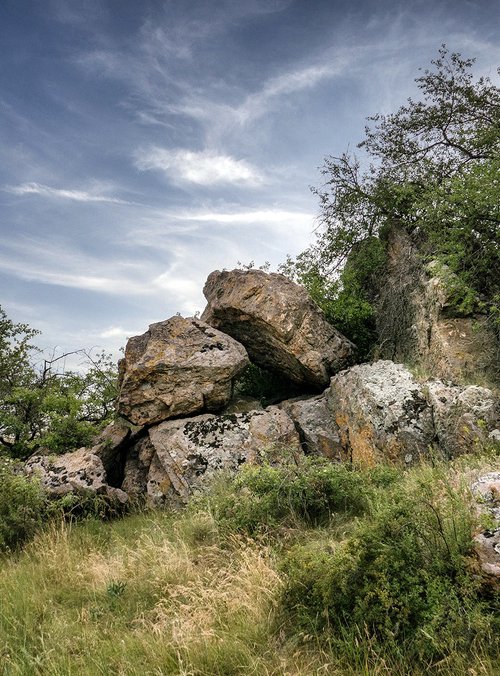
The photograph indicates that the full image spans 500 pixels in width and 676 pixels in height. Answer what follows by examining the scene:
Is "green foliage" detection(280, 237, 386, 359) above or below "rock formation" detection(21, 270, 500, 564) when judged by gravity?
above

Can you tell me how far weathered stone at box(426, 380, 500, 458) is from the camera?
830 centimetres

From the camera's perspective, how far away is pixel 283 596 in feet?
15.0

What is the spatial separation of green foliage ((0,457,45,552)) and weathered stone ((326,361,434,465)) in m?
6.18

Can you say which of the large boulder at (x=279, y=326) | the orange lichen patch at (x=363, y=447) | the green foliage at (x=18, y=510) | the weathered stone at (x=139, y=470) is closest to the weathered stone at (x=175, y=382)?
the weathered stone at (x=139, y=470)

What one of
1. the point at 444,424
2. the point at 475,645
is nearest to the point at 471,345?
the point at 444,424

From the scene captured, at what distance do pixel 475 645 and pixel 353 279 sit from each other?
39.1ft

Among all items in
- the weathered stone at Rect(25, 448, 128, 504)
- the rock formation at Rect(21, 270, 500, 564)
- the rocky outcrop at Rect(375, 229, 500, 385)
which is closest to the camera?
the rock formation at Rect(21, 270, 500, 564)

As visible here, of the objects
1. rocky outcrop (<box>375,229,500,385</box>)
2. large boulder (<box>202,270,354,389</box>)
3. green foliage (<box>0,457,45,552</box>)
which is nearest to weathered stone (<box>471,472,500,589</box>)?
rocky outcrop (<box>375,229,500,385</box>)

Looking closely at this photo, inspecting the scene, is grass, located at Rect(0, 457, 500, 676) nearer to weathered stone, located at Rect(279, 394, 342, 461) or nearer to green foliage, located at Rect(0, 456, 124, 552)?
green foliage, located at Rect(0, 456, 124, 552)

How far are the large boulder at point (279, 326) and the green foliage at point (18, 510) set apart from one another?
606 centimetres

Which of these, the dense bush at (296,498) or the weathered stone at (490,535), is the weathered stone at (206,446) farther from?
the weathered stone at (490,535)

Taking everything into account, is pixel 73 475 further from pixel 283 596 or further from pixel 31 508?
pixel 283 596

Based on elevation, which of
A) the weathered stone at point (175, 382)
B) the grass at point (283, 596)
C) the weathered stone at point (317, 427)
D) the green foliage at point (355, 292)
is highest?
the green foliage at point (355, 292)

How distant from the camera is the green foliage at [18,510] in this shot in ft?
26.9
